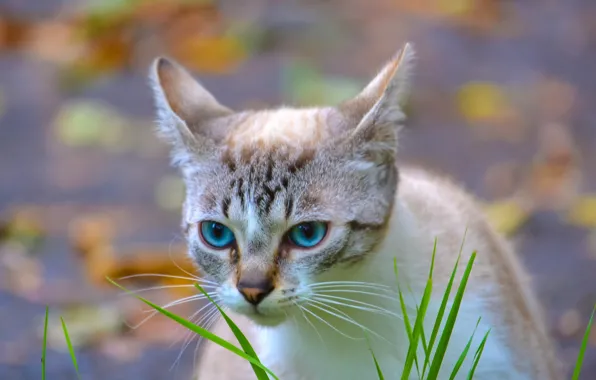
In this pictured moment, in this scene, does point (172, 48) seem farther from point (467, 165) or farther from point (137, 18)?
point (467, 165)

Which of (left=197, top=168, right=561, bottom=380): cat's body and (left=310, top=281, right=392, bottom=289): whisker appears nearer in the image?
(left=310, top=281, right=392, bottom=289): whisker

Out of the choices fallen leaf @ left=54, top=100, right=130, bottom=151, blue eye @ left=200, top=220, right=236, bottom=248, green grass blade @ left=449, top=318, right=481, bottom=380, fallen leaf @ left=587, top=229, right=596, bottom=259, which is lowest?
green grass blade @ left=449, top=318, right=481, bottom=380

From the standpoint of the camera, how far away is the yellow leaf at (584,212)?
459 cm

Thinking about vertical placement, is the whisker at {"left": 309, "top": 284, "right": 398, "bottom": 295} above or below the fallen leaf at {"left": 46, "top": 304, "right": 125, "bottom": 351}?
above

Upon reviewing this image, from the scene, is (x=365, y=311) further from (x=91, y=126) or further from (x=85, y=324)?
(x=91, y=126)

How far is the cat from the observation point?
2400 millimetres

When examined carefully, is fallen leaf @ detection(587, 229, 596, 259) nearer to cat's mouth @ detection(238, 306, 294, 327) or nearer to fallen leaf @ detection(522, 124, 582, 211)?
fallen leaf @ detection(522, 124, 582, 211)

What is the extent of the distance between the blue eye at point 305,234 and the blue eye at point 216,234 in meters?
0.16

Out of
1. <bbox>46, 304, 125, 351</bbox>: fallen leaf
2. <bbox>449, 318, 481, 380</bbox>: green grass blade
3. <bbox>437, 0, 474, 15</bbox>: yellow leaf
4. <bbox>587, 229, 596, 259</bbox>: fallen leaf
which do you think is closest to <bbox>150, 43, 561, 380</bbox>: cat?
<bbox>449, 318, 481, 380</bbox>: green grass blade

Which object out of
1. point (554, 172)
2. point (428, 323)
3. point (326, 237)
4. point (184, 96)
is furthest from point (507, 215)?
point (326, 237)

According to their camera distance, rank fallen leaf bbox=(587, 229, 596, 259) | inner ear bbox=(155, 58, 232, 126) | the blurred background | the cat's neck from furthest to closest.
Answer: fallen leaf bbox=(587, 229, 596, 259) < the blurred background < inner ear bbox=(155, 58, 232, 126) < the cat's neck

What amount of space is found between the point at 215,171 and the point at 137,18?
14.3 ft

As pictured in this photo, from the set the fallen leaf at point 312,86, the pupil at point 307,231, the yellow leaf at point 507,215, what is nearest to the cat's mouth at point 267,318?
the pupil at point 307,231

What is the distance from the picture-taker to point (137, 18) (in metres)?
6.68
